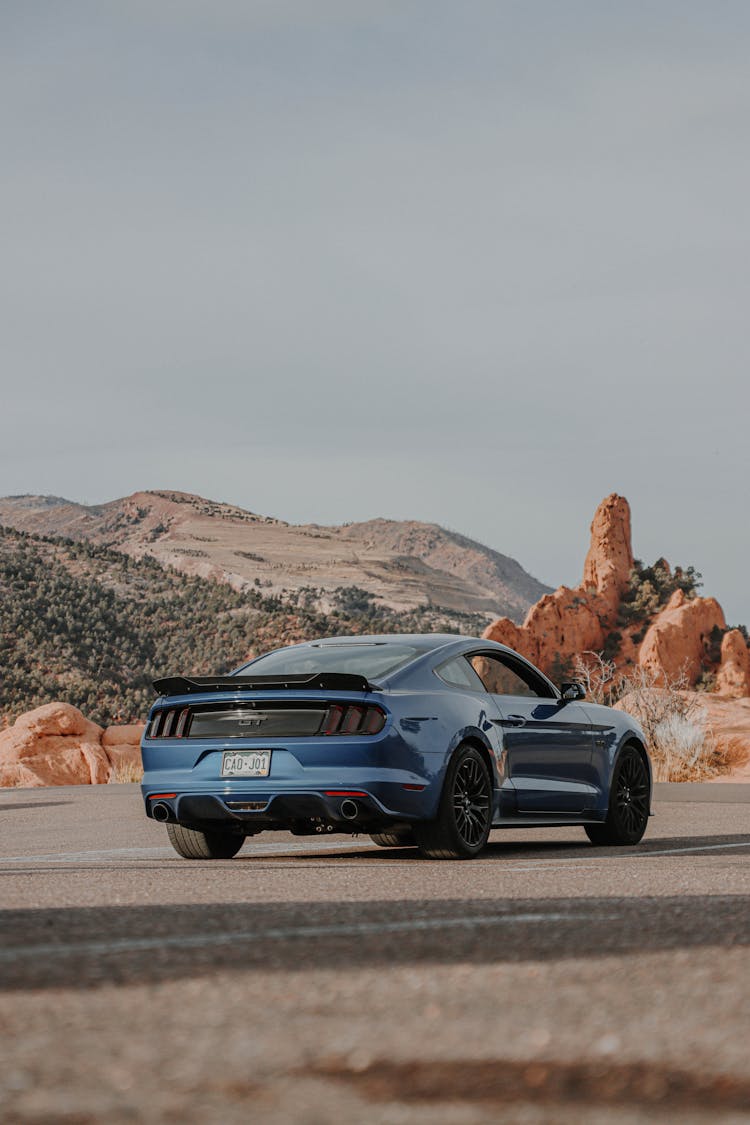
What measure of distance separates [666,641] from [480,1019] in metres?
41.6

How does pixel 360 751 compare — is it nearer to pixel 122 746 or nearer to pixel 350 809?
pixel 350 809

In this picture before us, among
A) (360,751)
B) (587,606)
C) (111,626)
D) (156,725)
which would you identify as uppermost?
(587,606)

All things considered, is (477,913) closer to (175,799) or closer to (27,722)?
(175,799)

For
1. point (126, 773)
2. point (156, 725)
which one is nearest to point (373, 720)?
point (156, 725)

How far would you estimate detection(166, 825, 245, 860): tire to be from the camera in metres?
10.9

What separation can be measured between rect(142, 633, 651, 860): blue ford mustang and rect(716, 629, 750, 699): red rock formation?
3320 centimetres

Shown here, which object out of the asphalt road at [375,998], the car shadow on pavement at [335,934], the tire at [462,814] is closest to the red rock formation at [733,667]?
the tire at [462,814]

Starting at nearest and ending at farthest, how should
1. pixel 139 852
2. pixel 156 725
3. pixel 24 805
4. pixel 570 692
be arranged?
pixel 156 725, pixel 139 852, pixel 570 692, pixel 24 805

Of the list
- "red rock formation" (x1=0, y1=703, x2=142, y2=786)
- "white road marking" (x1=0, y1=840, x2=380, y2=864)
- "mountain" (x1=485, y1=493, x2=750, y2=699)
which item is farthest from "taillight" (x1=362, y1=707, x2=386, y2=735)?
"mountain" (x1=485, y1=493, x2=750, y2=699)

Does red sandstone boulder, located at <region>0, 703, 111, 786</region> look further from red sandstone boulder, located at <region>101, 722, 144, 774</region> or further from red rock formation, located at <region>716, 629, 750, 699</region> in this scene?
red rock formation, located at <region>716, 629, 750, 699</region>

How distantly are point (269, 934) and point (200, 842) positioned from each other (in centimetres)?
508

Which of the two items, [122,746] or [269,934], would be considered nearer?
[269,934]

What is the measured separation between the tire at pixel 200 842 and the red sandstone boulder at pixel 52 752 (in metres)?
16.9

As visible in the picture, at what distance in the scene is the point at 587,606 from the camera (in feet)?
162
